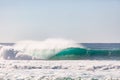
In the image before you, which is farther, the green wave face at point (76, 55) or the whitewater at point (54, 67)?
the green wave face at point (76, 55)

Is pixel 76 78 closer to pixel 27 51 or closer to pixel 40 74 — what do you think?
pixel 40 74

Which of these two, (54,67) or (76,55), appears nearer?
(54,67)

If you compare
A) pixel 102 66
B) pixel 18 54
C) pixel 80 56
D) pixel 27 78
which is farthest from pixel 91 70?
pixel 18 54

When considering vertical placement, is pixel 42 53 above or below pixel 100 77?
above

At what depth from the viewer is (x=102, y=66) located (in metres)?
29.2

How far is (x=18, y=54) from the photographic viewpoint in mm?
43656

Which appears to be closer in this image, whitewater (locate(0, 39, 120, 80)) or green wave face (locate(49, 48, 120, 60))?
whitewater (locate(0, 39, 120, 80))

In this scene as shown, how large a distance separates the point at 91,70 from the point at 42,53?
19.0m

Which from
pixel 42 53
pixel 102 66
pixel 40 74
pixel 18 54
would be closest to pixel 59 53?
pixel 42 53

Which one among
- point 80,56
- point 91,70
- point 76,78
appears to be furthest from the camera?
point 80,56

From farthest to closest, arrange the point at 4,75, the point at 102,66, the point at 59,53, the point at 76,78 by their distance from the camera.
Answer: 1. the point at 59,53
2. the point at 102,66
3. the point at 4,75
4. the point at 76,78

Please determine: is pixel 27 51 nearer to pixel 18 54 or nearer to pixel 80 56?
pixel 18 54

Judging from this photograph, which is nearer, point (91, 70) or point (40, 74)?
point (40, 74)

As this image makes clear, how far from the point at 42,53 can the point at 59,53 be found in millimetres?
2113
